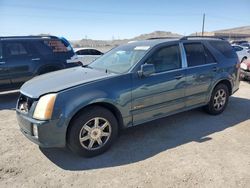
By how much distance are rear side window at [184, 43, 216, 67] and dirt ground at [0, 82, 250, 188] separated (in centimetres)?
125

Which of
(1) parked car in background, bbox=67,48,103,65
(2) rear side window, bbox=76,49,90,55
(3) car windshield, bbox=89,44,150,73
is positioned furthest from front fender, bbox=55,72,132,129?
(2) rear side window, bbox=76,49,90,55

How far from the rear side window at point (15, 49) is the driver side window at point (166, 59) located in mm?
4703

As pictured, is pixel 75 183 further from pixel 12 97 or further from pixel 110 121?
pixel 12 97

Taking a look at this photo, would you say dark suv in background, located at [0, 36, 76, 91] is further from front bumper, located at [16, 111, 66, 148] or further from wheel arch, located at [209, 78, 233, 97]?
wheel arch, located at [209, 78, 233, 97]

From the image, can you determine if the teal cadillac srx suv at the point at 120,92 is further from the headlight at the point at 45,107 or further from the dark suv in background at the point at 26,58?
the dark suv in background at the point at 26,58

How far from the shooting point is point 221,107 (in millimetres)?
5312

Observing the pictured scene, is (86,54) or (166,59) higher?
(166,59)

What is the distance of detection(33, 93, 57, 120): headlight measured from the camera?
3115mm

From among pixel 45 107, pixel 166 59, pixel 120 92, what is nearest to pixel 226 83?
pixel 166 59

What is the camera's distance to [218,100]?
522 centimetres

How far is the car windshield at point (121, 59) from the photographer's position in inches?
159

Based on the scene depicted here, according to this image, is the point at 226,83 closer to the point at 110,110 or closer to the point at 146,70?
the point at 146,70

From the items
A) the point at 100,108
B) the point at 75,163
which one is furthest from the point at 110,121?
the point at 75,163

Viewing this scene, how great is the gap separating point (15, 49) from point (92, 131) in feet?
16.1
